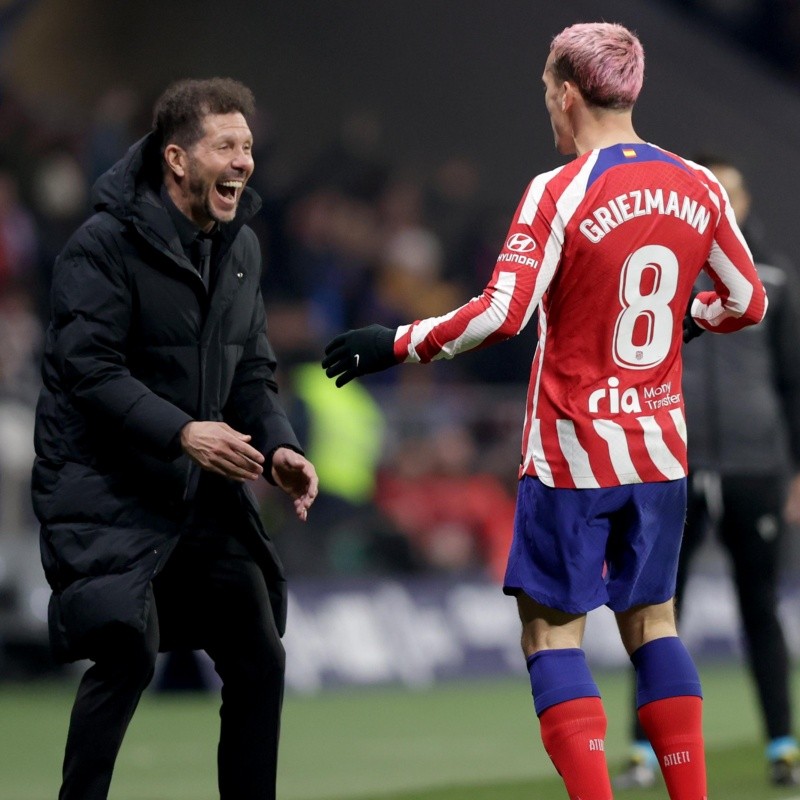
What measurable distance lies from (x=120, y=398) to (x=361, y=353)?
62cm

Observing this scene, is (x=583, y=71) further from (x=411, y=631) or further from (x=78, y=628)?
(x=411, y=631)

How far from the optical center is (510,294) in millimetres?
4332

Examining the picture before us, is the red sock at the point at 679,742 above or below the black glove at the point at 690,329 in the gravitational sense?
below

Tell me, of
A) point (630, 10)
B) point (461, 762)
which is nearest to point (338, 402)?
point (461, 762)

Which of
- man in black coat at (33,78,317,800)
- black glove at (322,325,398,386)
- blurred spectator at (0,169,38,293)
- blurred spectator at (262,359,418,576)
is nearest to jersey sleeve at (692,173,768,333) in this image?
black glove at (322,325,398,386)

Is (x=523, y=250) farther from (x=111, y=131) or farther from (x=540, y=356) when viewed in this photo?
(x=111, y=131)

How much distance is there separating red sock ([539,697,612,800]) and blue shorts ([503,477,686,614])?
26 centimetres

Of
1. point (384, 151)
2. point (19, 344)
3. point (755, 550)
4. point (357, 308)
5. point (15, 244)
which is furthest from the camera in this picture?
point (384, 151)

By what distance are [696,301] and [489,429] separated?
21.3ft

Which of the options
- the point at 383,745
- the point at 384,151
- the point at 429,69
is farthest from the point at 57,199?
the point at 383,745

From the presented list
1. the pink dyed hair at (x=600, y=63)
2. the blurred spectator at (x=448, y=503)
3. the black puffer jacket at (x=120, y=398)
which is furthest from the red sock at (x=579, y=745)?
the blurred spectator at (x=448, y=503)

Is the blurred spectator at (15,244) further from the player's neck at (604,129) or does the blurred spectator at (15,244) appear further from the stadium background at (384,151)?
the player's neck at (604,129)

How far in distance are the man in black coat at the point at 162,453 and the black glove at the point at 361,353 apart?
11.6 inches

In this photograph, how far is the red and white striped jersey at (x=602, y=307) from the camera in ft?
14.3
